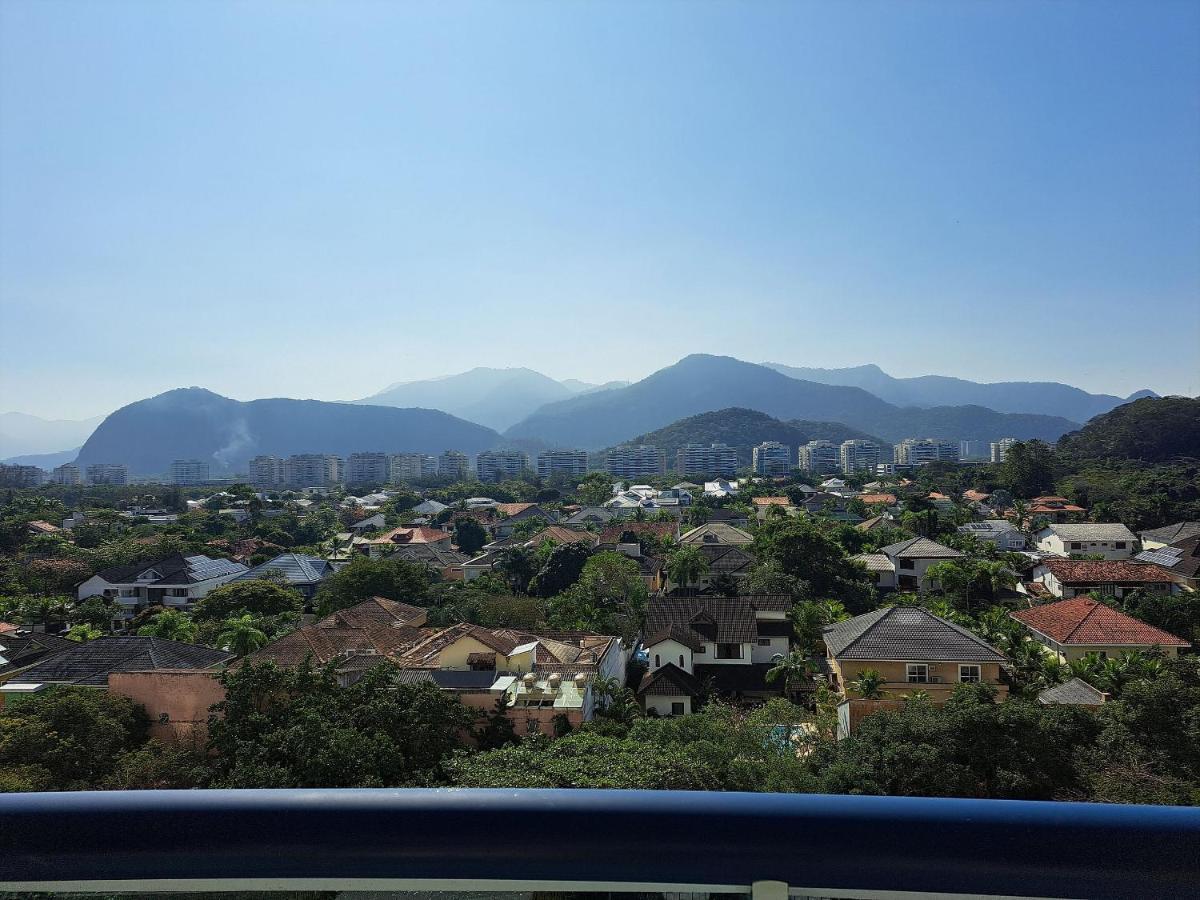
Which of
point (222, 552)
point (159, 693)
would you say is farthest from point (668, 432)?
point (159, 693)

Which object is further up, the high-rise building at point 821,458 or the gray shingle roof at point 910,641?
the high-rise building at point 821,458

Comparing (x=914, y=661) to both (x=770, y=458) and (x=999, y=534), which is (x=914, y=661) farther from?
(x=770, y=458)

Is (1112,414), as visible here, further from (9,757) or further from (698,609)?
(9,757)

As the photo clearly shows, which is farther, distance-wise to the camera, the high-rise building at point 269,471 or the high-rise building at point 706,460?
the high-rise building at point 269,471

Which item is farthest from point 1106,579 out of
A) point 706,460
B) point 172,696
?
point 706,460

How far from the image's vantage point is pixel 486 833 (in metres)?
0.91

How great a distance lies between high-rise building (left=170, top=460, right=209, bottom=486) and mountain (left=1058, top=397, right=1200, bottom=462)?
129152 mm

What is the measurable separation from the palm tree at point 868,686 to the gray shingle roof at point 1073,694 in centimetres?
255

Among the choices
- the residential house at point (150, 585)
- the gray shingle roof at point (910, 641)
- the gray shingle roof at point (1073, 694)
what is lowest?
the residential house at point (150, 585)

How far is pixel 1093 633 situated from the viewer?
607 inches

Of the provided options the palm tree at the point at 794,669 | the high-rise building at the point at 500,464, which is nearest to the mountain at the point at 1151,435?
the palm tree at the point at 794,669

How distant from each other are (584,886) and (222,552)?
34.9 m

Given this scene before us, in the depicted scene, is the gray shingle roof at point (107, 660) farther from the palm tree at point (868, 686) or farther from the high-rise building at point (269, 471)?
the high-rise building at point (269, 471)

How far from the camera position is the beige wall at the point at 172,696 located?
1032 centimetres
